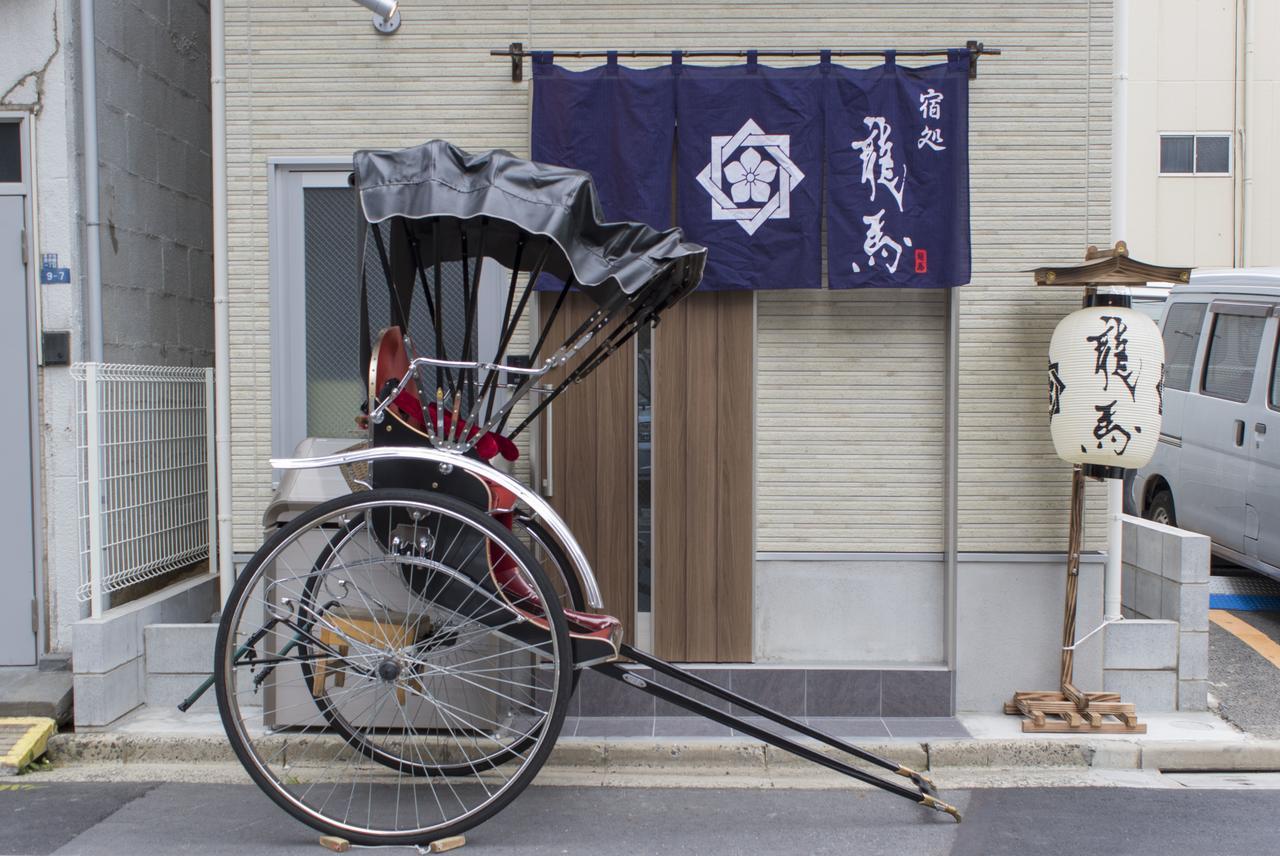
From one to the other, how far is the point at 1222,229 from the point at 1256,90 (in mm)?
2114

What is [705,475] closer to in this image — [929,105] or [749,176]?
[749,176]

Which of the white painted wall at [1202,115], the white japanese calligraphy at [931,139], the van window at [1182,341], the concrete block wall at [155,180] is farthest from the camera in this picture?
the white painted wall at [1202,115]

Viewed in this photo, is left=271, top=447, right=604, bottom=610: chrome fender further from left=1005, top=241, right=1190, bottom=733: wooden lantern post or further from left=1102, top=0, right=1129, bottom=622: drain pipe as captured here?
left=1102, top=0, right=1129, bottom=622: drain pipe

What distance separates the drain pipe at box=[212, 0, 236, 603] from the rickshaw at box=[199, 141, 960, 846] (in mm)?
1218

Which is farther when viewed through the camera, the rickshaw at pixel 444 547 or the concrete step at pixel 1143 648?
the concrete step at pixel 1143 648

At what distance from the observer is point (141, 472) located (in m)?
6.40

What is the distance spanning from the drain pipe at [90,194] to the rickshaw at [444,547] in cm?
224

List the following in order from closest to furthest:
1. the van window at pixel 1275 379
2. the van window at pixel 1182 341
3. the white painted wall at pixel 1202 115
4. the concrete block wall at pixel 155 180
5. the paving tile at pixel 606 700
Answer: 1. the paving tile at pixel 606 700
2. the concrete block wall at pixel 155 180
3. the van window at pixel 1275 379
4. the van window at pixel 1182 341
5. the white painted wall at pixel 1202 115

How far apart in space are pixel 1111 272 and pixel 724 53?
2.35m

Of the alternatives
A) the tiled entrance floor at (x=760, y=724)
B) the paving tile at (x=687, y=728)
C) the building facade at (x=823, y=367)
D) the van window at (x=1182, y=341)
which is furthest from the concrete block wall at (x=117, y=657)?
the van window at (x=1182, y=341)

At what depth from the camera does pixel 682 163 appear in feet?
19.9

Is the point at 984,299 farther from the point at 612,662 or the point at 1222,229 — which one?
the point at 1222,229

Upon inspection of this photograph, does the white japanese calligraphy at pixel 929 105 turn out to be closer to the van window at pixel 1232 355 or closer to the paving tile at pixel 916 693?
the paving tile at pixel 916 693

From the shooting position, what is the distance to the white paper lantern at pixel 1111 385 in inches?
223
